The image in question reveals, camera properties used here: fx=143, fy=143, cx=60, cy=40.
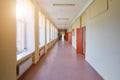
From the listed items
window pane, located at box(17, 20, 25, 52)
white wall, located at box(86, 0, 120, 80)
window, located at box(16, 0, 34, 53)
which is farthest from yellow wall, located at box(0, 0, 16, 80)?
window, located at box(16, 0, 34, 53)

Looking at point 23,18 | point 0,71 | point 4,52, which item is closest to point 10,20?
point 4,52

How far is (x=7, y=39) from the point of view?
3041 mm

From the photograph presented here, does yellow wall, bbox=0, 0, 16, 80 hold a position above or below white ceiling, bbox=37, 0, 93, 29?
below

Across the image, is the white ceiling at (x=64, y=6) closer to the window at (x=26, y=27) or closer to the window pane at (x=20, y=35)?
the window at (x=26, y=27)

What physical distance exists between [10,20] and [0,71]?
1155mm

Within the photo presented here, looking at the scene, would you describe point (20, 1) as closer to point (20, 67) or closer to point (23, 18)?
point (23, 18)

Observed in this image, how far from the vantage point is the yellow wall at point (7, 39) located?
2.77 meters

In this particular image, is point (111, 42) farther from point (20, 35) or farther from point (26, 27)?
point (26, 27)

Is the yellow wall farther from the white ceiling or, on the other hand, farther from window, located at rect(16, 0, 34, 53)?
the white ceiling

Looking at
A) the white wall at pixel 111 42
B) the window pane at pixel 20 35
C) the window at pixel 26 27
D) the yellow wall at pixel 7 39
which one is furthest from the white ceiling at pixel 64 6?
the yellow wall at pixel 7 39

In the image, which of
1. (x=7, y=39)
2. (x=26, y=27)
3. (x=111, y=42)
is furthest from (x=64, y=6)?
(x=7, y=39)

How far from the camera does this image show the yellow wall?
2766mm

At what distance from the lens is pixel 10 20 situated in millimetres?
3215

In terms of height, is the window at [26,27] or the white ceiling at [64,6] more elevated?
the white ceiling at [64,6]
